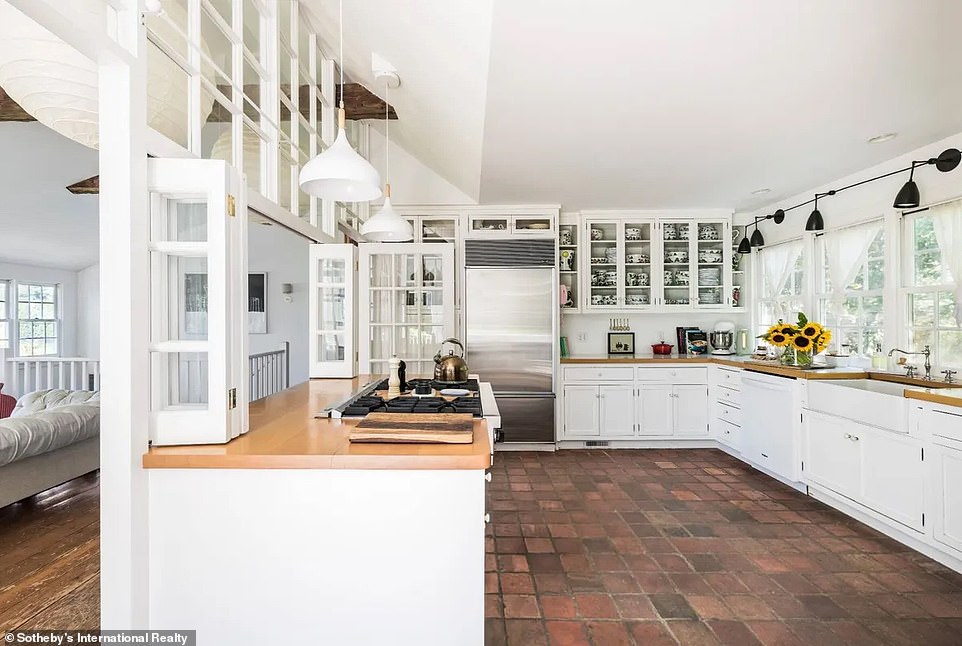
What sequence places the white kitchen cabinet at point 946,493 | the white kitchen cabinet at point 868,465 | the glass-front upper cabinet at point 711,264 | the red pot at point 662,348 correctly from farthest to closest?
the red pot at point 662,348, the glass-front upper cabinet at point 711,264, the white kitchen cabinet at point 868,465, the white kitchen cabinet at point 946,493

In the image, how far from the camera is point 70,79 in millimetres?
1573

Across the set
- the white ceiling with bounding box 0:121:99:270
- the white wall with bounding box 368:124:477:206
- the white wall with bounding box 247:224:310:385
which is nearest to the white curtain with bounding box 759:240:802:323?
the white wall with bounding box 368:124:477:206

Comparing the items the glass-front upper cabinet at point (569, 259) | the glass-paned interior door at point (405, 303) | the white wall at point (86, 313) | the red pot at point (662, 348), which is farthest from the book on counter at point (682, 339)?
the white wall at point (86, 313)

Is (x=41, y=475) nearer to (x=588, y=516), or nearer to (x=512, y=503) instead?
(x=512, y=503)

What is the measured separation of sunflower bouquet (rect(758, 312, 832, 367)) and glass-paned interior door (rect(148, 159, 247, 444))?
3978 millimetres

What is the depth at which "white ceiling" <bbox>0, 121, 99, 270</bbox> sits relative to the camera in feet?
14.5

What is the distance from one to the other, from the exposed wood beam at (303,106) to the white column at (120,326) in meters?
0.51

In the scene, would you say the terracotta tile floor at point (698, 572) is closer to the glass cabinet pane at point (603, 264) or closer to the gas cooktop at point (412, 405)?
the gas cooktop at point (412, 405)

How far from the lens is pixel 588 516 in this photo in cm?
327

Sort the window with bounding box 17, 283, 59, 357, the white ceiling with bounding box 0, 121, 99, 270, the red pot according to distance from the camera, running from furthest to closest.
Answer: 1. the window with bounding box 17, 283, 59, 357
2. the red pot
3. the white ceiling with bounding box 0, 121, 99, 270

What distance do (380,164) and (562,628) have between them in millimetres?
4438

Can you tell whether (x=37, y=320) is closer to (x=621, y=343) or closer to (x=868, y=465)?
(x=621, y=343)

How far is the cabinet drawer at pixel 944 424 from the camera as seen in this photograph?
2.47 meters

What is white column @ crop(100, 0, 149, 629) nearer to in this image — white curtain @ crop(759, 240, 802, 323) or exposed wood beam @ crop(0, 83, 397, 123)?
exposed wood beam @ crop(0, 83, 397, 123)
